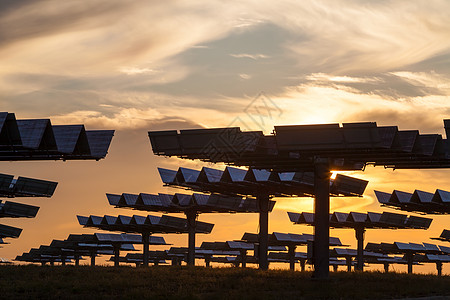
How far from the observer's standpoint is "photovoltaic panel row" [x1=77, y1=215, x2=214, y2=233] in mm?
90312

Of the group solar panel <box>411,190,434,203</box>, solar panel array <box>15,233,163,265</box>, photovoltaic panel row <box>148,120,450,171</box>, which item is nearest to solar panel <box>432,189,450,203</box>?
solar panel <box>411,190,434,203</box>

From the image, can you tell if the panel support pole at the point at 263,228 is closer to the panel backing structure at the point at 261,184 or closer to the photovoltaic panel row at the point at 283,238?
the panel backing structure at the point at 261,184

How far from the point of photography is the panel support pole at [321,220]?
45.7 m

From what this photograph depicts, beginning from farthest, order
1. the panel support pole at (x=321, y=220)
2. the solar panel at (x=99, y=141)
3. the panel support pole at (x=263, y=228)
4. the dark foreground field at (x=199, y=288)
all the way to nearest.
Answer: the panel support pole at (x=263, y=228), the panel support pole at (x=321, y=220), the solar panel at (x=99, y=141), the dark foreground field at (x=199, y=288)

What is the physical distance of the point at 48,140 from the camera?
4188 cm

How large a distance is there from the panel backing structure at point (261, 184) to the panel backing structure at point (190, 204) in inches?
335

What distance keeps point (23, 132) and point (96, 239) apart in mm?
69150

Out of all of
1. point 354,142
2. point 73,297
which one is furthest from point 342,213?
point 73,297

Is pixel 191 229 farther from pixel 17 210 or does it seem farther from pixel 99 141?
pixel 99 141

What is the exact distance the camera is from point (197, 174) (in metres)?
64.9

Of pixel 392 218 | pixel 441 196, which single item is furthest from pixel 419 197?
pixel 392 218

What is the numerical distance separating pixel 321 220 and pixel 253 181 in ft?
48.8

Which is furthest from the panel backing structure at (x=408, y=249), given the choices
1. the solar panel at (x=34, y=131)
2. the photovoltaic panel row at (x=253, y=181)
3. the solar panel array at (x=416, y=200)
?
the solar panel at (x=34, y=131)

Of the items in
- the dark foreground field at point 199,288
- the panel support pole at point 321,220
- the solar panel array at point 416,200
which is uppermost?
the solar panel array at point 416,200
